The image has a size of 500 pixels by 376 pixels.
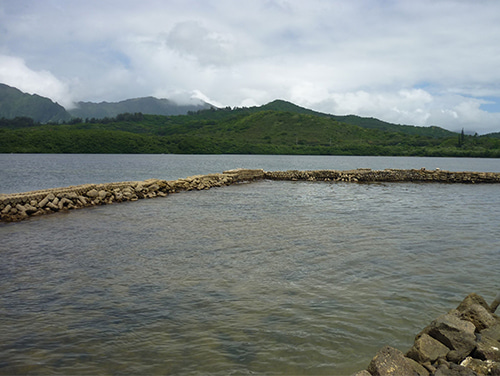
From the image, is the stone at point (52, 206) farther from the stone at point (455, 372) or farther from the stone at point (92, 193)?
the stone at point (455, 372)

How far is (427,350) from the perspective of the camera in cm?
483

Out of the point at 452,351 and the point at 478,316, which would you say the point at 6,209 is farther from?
the point at 478,316

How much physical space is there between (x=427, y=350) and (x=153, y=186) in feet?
85.1

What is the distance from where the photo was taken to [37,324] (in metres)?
6.41

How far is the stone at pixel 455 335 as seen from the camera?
190 inches

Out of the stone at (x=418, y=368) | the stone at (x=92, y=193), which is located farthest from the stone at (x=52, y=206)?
the stone at (x=418, y=368)

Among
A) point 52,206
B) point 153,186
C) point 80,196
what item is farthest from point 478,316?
point 153,186

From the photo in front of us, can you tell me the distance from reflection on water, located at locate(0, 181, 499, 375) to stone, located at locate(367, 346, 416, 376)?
0.85m

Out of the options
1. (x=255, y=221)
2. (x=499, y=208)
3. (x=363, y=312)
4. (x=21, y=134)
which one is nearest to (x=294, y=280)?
(x=363, y=312)

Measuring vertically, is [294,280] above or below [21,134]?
below

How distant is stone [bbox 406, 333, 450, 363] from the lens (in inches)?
186

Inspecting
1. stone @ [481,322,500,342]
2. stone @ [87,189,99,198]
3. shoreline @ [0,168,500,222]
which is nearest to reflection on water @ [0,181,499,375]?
stone @ [481,322,500,342]

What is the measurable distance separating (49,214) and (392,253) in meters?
16.8

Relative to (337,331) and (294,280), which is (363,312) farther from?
(294,280)
